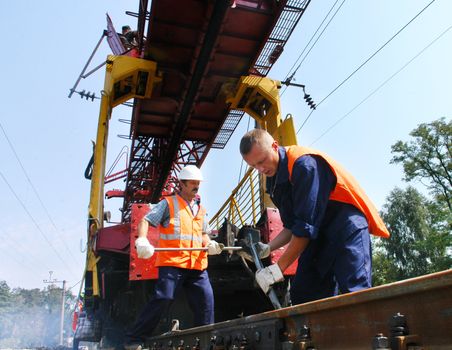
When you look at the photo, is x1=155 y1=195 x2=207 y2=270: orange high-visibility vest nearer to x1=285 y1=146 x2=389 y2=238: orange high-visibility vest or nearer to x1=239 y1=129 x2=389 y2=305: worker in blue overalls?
x1=239 y1=129 x2=389 y2=305: worker in blue overalls

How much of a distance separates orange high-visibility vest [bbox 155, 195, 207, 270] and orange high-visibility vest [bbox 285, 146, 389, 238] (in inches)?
69.7

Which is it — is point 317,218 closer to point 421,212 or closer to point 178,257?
point 178,257

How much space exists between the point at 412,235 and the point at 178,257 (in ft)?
87.9

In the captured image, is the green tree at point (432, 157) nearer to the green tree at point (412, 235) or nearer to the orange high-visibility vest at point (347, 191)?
the green tree at point (412, 235)

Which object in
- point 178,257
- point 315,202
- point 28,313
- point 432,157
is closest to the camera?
point 315,202

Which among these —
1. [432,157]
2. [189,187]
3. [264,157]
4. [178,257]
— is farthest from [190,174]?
[432,157]

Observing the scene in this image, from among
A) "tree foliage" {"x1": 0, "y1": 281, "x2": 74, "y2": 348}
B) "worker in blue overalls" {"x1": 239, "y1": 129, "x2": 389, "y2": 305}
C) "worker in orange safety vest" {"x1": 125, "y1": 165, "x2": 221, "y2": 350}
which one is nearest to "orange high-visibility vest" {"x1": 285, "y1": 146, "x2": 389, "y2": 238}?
"worker in blue overalls" {"x1": 239, "y1": 129, "x2": 389, "y2": 305}

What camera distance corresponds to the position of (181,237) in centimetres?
390

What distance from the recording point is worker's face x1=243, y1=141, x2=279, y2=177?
240 centimetres

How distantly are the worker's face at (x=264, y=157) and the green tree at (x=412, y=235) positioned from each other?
85.9 ft

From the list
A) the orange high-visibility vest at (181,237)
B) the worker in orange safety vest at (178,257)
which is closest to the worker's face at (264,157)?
the worker in orange safety vest at (178,257)

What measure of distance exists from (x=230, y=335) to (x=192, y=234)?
1.82m

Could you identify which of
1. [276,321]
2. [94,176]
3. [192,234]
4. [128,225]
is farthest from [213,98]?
[276,321]

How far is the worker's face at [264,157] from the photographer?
2404 mm
